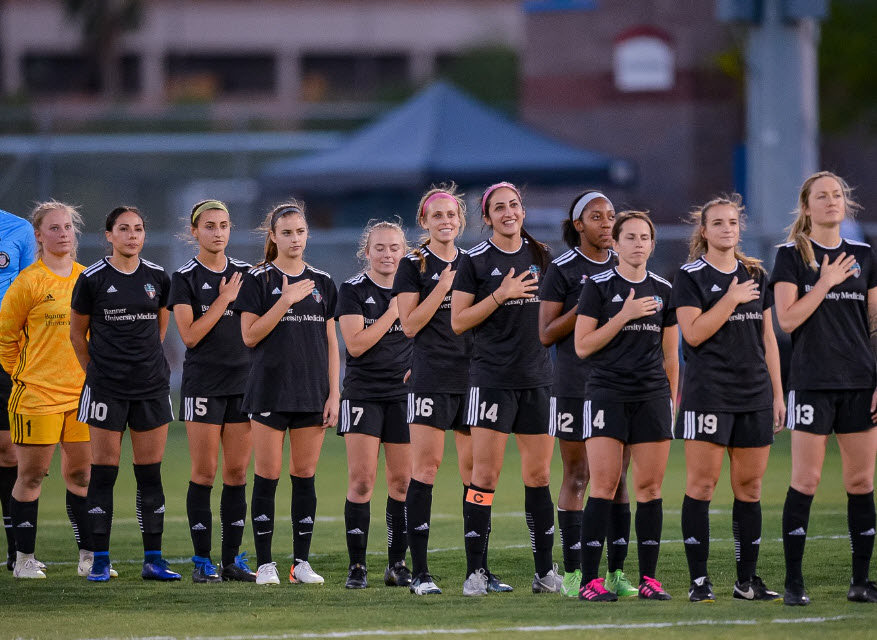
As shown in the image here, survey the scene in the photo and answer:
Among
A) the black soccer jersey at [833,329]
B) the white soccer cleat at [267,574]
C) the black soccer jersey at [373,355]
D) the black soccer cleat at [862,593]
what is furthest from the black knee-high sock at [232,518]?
the black soccer cleat at [862,593]

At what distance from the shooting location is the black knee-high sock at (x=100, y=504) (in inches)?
331

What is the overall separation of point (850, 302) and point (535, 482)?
1830 millimetres

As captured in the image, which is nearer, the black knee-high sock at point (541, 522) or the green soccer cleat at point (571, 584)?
the green soccer cleat at point (571, 584)

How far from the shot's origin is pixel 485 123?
949 inches

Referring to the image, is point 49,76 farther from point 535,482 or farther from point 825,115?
point 535,482

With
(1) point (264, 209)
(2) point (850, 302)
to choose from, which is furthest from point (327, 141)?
(2) point (850, 302)

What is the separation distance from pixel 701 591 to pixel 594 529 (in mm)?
592

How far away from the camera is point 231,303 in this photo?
8.52 metres

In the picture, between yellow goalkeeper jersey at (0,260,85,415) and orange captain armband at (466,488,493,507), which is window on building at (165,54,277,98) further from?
orange captain armband at (466,488,493,507)

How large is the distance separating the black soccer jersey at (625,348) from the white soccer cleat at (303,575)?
2.05m

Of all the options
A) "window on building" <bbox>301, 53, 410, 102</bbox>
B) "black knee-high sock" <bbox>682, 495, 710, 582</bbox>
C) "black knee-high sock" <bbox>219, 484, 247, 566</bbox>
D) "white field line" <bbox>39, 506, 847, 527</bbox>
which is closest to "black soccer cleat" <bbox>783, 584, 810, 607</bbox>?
"black knee-high sock" <bbox>682, 495, 710, 582</bbox>

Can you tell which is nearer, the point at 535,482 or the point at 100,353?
the point at 535,482

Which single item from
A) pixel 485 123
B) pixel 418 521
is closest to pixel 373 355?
pixel 418 521

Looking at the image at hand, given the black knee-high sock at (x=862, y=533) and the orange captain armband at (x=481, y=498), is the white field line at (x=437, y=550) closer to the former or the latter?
the orange captain armband at (x=481, y=498)
